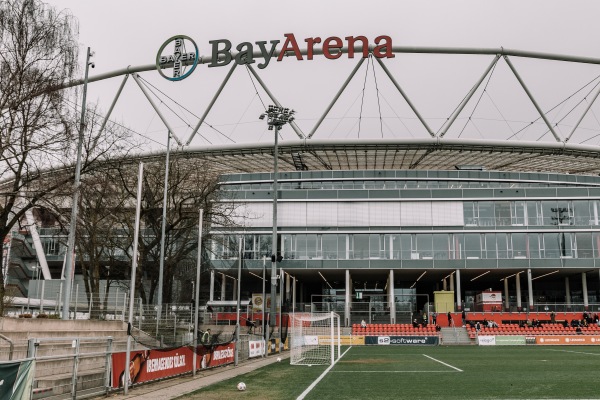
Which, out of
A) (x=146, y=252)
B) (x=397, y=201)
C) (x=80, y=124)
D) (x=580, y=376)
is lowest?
(x=580, y=376)

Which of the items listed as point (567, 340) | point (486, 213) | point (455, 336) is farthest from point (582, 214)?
point (455, 336)

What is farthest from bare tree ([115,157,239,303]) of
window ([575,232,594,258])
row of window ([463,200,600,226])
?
window ([575,232,594,258])

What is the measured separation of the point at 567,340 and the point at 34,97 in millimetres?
44975

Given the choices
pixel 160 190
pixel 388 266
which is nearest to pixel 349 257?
pixel 388 266

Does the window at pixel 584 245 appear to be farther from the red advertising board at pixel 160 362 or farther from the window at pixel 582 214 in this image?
the red advertising board at pixel 160 362

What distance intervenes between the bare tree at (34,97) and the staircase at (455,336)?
3857 cm

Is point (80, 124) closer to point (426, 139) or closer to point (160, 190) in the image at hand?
point (160, 190)

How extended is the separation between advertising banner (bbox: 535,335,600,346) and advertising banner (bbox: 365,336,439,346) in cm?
892

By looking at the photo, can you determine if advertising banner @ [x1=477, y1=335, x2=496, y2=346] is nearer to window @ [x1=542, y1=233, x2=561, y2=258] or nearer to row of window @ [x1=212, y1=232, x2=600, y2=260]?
row of window @ [x1=212, y1=232, x2=600, y2=260]

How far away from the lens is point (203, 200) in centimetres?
3969

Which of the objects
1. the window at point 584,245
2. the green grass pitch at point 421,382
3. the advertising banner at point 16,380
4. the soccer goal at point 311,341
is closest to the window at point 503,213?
the window at point 584,245

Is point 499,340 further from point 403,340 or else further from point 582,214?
point 582,214

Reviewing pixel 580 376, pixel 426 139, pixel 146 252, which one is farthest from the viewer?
pixel 426 139

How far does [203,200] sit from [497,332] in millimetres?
29444
